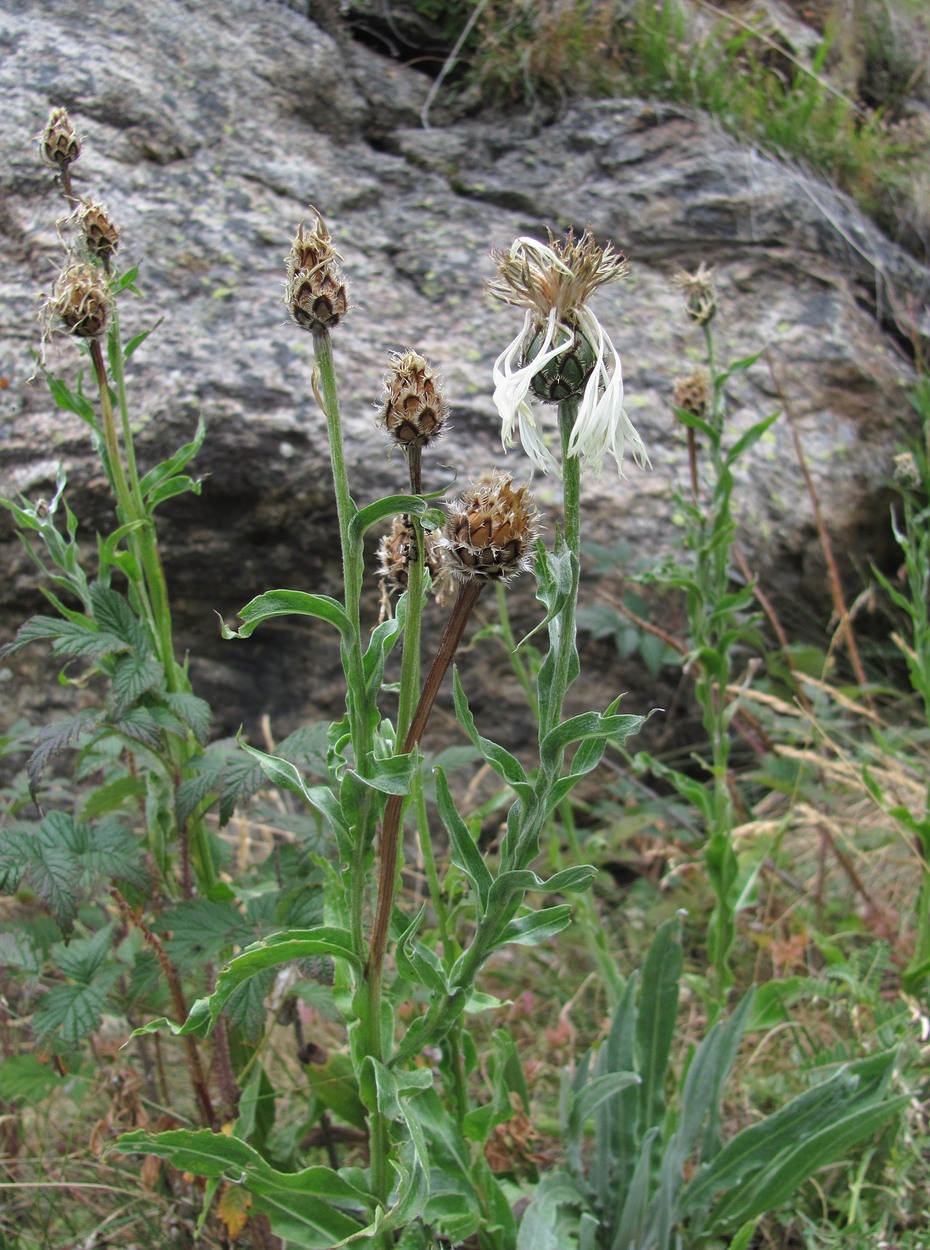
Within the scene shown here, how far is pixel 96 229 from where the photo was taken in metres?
1.66

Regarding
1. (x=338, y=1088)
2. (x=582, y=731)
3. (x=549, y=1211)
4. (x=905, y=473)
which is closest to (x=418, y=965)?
(x=582, y=731)

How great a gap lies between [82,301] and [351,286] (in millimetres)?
2074

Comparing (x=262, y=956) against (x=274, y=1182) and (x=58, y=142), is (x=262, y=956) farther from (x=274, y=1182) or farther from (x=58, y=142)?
(x=58, y=142)

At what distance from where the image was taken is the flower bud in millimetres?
1173

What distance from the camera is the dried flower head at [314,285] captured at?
3.82 ft

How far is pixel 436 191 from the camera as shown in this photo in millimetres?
4059

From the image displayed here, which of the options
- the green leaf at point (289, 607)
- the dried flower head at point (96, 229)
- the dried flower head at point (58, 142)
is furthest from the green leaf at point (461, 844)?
the dried flower head at point (58, 142)

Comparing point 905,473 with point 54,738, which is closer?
point 54,738

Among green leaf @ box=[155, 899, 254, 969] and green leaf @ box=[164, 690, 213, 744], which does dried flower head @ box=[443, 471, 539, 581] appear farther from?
green leaf @ box=[155, 899, 254, 969]

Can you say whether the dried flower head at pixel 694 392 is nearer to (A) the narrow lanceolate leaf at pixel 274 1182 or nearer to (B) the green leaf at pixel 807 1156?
(B) the green leaf at pixel 807 1156

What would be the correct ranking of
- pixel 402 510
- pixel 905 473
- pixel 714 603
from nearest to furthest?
pixel 402 510, pixel 714 603, pixel 905 473

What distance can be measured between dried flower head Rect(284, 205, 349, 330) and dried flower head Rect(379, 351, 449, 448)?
102 millimetres

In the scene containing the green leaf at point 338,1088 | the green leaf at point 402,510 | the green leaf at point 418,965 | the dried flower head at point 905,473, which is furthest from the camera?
the dried flower head at point 905,473

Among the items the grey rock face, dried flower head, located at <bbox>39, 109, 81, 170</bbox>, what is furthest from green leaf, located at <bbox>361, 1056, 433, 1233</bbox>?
the grey rock face
